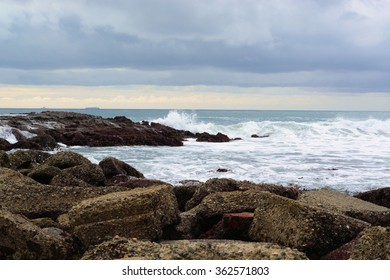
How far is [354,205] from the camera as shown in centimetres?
513

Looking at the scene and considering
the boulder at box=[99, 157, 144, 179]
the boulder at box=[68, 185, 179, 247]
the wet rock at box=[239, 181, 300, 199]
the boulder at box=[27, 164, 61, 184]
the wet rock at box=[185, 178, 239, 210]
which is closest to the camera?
the boulder at box=[68, 185, 179, 247]

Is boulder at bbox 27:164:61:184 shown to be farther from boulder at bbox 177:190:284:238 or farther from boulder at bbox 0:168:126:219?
boulder at bbox 177:190:284:238

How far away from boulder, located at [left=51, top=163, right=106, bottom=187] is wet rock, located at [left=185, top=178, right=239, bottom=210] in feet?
6.00

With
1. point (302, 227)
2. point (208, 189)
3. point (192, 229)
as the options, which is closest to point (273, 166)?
point (208, 189)

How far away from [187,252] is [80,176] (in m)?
4.42

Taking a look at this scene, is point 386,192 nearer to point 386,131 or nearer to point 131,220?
point 131,220

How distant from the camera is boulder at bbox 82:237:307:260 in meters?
2.96

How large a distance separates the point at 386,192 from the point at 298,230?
3.71 m

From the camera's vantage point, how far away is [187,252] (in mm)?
3012

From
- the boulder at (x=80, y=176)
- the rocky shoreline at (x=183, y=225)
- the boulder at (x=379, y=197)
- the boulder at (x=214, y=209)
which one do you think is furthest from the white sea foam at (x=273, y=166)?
the boulder at (x=214, y=209)

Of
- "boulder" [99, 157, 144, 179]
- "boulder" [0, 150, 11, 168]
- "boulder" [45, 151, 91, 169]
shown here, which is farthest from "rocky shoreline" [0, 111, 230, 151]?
"boulder" [45, 151, 91, 169]

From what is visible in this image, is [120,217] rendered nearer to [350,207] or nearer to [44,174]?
[350,207]

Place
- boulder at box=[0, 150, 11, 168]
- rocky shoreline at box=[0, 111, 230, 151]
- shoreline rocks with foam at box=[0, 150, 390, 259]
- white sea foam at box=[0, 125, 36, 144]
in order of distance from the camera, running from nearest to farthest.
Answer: shoreline rocks with foam at box=[0, 150, 390, 259] → boulder at box=[0, 150, 11, 168] → rocky shoreline at box=[0, 111, 230, 151] → white sea foam at box=[0, 125, 36, 144]

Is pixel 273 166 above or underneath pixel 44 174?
underneath
